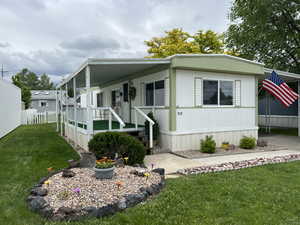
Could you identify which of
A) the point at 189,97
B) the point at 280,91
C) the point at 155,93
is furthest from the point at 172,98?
the point at 280,91

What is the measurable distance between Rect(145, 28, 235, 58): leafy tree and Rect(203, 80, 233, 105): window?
52.9 ft

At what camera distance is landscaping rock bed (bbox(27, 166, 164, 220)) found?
3.07 m

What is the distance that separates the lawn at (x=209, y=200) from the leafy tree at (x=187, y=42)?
786 inches

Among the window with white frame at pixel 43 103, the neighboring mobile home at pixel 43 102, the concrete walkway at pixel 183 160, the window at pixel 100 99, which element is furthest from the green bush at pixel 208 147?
the window with white frame at pixel 43 103

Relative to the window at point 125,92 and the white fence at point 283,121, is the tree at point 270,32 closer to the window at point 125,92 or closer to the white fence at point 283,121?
the white fence at point 283,121

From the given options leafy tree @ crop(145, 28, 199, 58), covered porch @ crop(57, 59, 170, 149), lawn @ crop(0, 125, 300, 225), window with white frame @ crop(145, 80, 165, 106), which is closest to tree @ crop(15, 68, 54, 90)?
leafy tree @ crop(145, 28, 199, 58)

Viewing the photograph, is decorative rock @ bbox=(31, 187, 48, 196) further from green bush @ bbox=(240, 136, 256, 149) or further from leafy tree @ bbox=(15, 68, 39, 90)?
leafy tree @ bbox=(15, 68, 39, 90)

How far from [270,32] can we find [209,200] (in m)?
13.2

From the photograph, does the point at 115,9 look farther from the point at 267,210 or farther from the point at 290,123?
the point at 290,123

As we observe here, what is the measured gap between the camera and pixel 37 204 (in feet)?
10.8

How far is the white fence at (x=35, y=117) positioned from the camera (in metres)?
19.9

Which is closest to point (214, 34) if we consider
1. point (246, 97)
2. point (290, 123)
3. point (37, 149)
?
point (290, 123)

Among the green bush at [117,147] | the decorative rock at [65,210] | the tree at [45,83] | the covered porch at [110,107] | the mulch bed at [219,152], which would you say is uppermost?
the tree at [45,83]

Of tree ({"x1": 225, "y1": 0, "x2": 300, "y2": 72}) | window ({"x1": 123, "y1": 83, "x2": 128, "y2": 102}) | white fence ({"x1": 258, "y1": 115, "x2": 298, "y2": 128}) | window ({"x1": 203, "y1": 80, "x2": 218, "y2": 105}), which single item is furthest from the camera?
white fence ({"x1": 258, "y1": 115, "x2": 298, "y2": 128})
